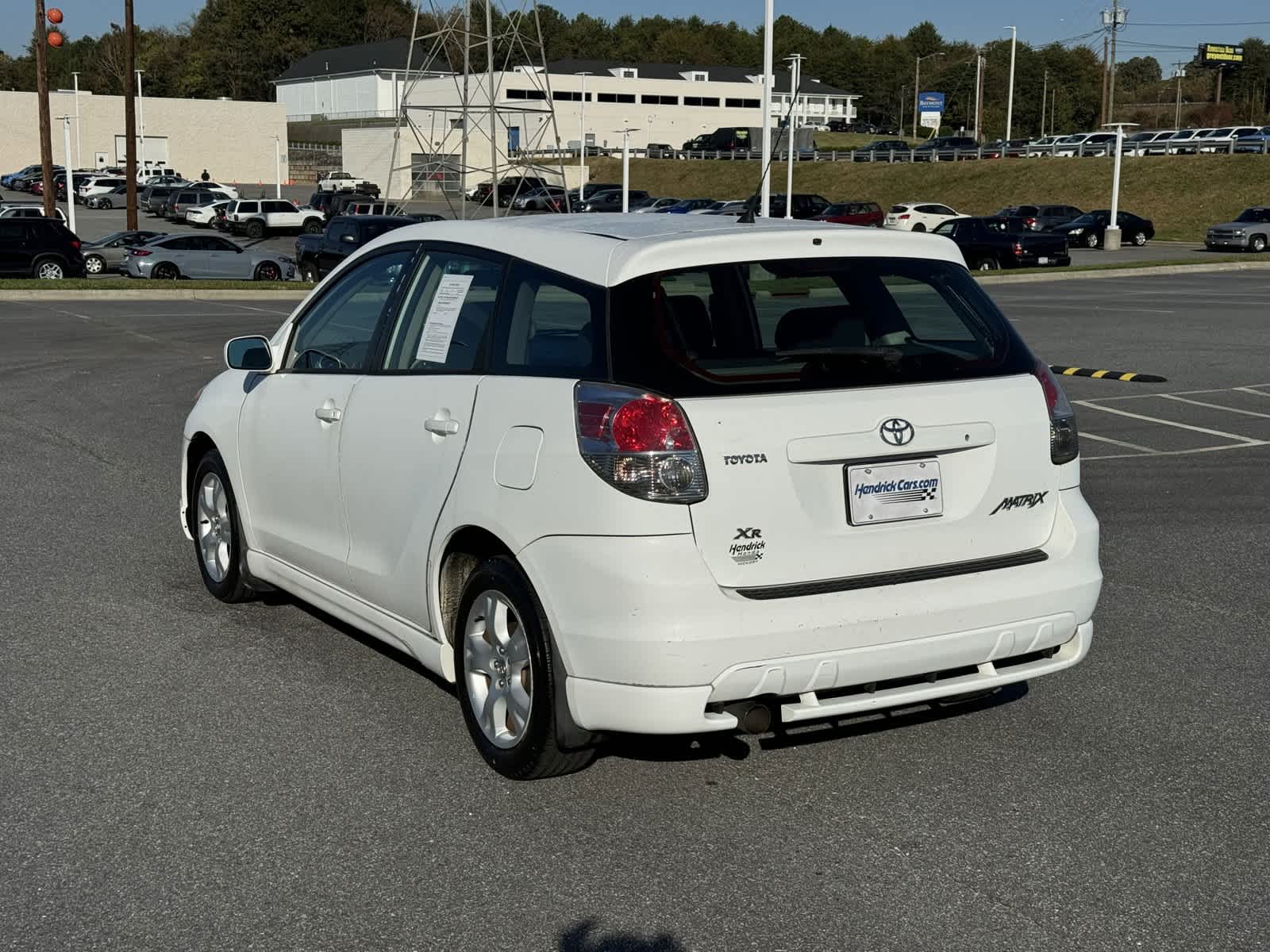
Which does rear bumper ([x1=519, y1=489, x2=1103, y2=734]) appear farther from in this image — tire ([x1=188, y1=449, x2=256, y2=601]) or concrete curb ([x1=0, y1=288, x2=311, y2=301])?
concrete curb ([x1=0, y1=288, x2=311, y2=301])

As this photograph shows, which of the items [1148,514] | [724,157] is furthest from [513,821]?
[724,157]

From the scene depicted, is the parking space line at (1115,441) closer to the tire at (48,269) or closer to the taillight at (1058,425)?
the taillight at (1058,425)

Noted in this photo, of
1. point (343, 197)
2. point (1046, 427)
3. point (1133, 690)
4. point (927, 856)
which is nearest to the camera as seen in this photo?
point (927, 856)

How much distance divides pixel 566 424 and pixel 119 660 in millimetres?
2716

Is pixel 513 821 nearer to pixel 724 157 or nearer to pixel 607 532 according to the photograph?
pixel 607 532

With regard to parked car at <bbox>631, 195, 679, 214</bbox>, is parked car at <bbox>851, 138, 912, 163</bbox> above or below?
above

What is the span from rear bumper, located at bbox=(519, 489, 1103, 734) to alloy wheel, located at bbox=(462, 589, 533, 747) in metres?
0.27

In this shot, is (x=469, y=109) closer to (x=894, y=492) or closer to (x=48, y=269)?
(x=48, y=269)

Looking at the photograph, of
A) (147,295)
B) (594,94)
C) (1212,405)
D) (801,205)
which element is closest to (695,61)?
(594,94)

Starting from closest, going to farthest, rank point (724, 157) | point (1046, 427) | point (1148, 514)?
point (1046, 427), point (1148, 514), point (724, 157)

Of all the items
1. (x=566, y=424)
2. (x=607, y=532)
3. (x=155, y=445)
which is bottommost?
(x=155, y=445)

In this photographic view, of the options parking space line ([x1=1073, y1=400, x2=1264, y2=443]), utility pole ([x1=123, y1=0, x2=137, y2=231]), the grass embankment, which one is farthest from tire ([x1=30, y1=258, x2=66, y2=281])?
the grass embankment

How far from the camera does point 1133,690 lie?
228 inches

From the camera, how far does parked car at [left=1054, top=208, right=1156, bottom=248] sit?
55.6 meters
